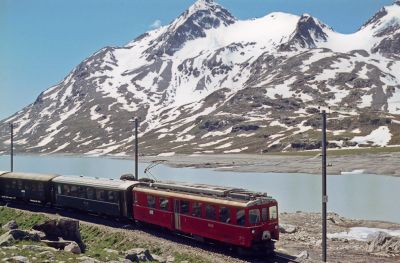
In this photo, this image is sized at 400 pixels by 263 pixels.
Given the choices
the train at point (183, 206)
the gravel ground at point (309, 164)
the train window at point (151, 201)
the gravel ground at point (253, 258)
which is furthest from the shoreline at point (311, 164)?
the train window at point (151, 201)

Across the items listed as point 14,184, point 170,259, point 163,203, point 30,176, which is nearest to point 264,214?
point 170,259

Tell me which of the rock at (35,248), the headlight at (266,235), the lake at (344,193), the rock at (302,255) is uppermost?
the rock at (35,248)

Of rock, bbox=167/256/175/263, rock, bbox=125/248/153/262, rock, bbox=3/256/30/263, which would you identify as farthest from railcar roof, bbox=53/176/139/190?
rock, bbox=3/256/30/263

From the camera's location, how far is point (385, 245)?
3581 cm

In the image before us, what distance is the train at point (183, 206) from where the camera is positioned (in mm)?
29625

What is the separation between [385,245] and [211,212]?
14390 mm

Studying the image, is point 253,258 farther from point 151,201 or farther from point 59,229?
point 59,229

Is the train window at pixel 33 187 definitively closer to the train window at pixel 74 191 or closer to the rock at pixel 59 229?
the train window at pixel 74 191

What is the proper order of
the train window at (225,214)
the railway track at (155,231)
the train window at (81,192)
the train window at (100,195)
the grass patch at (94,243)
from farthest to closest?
the train window at (81,192), the train window at (100,195), the train window at (225,214), the railway track at (155,231), the grass patch at (94,243)

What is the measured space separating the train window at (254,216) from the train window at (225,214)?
1.51 metres

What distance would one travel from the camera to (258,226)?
29469mm

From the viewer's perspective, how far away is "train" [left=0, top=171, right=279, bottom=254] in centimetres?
2962

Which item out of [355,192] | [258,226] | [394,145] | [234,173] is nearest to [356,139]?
[394,145]

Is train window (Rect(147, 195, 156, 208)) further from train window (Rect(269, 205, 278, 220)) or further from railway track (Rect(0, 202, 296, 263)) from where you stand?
train window (Rect(269, 205, 278, 220))
